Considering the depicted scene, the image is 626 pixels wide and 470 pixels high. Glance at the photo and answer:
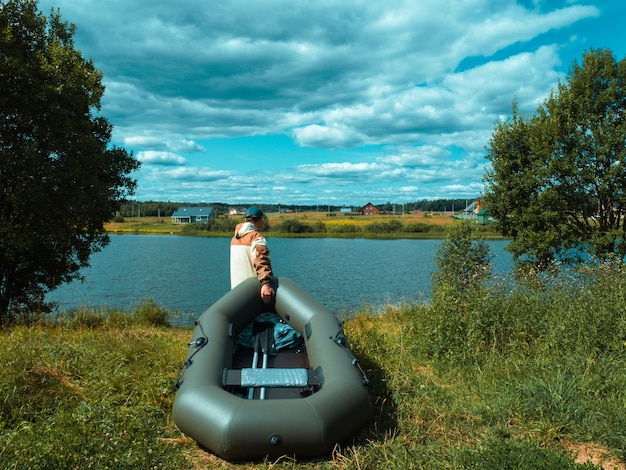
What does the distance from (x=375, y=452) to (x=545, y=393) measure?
5.11 ft

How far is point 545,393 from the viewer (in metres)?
3.96

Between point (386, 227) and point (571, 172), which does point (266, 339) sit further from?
point (386, 227)

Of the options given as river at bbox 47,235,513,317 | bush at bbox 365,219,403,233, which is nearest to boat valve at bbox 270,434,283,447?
river at bbox 47,235,513,317

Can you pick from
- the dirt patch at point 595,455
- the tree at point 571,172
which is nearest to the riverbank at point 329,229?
the tree at point 571,172

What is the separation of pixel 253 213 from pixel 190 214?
6879cm

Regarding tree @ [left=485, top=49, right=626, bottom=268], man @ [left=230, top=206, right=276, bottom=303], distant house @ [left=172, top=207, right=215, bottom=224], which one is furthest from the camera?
distant house @ [left=172, top=207, right=215, bottom=224]

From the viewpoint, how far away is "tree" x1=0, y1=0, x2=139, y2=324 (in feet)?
25.7

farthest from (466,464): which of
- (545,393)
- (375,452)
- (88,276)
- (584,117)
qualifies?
Answer: (88,276)

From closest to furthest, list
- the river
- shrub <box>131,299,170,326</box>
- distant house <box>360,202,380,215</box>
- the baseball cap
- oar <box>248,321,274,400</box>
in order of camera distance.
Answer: oar <box>248,321,274,400</box>
the baseball cap
shrub <box>131,299,170,326</box>
the river
distant house <box>360,202,380,215</box>

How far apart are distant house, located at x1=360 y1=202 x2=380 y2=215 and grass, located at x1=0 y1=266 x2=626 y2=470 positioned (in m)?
80.4

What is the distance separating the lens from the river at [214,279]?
15.4 m

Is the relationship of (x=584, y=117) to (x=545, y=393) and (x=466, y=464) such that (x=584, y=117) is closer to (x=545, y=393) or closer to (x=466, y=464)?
(x=545, y=393)

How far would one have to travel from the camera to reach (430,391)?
450 centimetres

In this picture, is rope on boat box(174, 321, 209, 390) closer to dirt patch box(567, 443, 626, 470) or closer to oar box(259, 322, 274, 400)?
oar box(259, 322, 274, 400)
